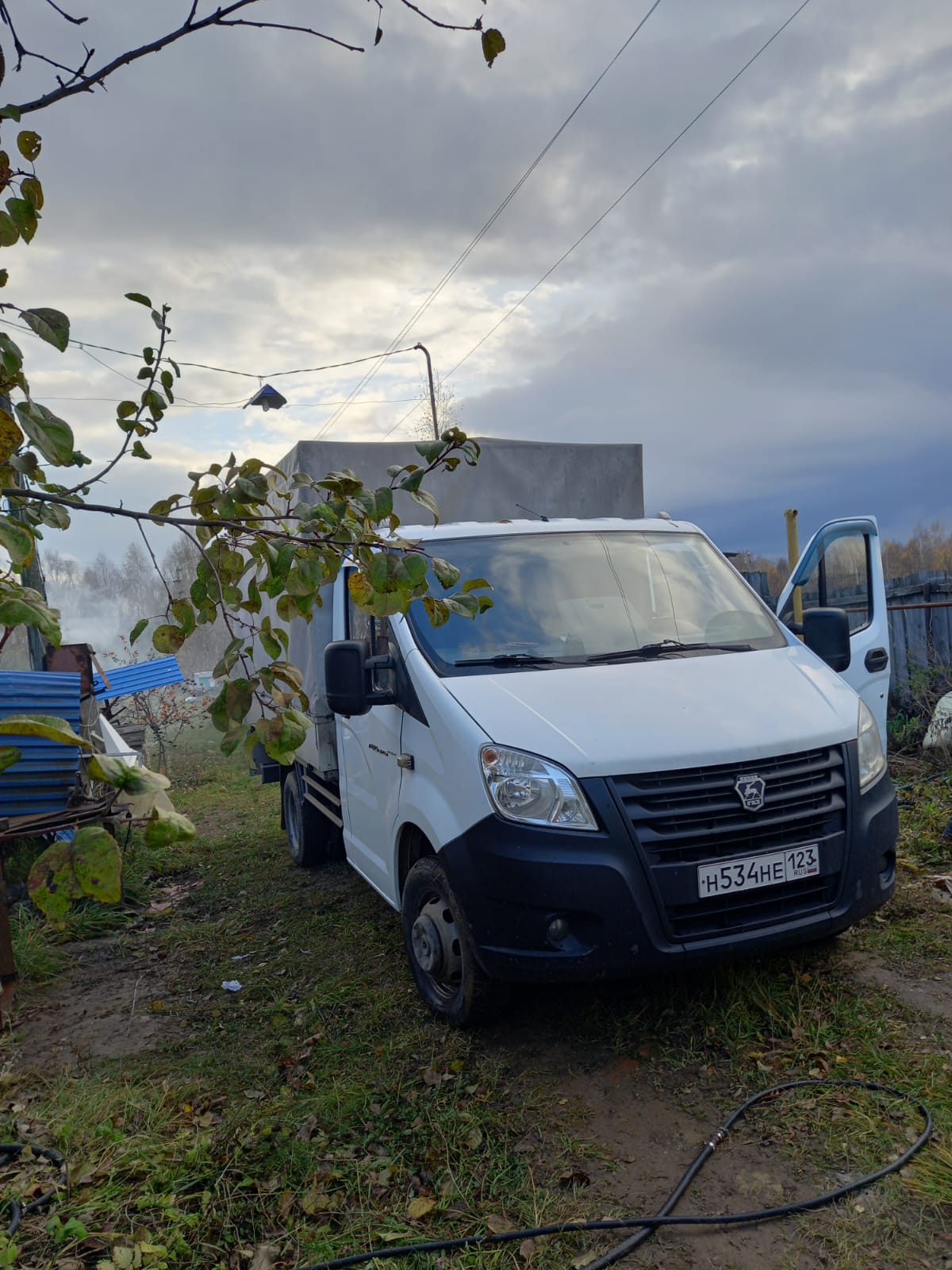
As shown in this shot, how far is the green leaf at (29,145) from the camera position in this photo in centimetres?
156

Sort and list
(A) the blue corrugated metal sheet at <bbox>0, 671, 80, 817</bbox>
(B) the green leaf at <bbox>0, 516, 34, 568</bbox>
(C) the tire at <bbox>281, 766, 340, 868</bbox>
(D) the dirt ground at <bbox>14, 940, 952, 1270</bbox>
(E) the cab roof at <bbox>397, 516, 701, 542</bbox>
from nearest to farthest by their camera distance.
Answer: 1. (B) the green leaf at <bbox>0, 516, 34, 568</bbox>
2. (D) the dirt ground at <bbox>14, 940, 952, 1270</bbox>
3. (E) the cab roof at <bbox>397, 516, 701, 542</bbox>
4. (A) the blue corrugated metal sheet at <bbox>0, 671, 80, 817</bbox>
5. (C) the tire at <bbox>281, 766, 340, 868</bbox>

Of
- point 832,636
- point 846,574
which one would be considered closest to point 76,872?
point 832,636

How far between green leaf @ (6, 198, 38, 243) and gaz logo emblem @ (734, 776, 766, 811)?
262 centimetres

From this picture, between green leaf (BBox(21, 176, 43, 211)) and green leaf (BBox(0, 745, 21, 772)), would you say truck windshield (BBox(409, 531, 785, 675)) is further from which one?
green leaf (BBox(0, 745, 21, 772))

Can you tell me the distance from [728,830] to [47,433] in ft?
8.20

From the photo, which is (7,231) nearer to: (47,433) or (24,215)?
(24,215)

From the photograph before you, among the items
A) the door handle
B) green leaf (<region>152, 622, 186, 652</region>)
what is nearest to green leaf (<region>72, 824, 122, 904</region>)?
green leaf (<region>152, 622, 186, 652</region>)

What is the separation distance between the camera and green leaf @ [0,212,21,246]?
57.5 inches

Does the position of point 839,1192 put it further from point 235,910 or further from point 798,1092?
point 235,910

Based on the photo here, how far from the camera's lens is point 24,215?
1.42 metres

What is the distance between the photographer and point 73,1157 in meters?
2.88

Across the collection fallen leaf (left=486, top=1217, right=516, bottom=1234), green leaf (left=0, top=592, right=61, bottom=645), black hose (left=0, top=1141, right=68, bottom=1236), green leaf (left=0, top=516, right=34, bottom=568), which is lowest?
fallen leaf (left=486, top=1217, right=516, bottom=1234)

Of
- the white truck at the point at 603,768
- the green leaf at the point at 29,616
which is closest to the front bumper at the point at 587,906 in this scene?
the white truck at the point at 603,768

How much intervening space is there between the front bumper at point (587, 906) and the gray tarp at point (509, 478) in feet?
9.84
